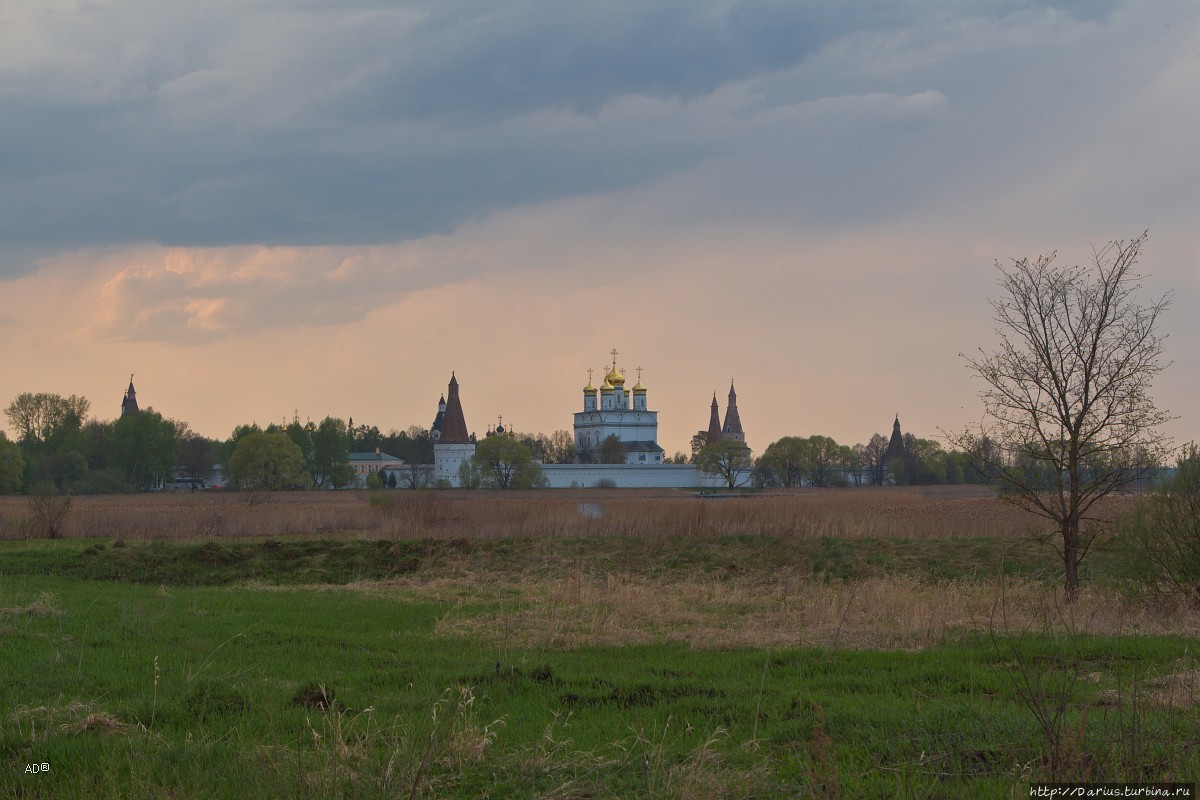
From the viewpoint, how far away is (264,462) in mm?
81500

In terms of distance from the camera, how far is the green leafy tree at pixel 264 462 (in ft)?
266

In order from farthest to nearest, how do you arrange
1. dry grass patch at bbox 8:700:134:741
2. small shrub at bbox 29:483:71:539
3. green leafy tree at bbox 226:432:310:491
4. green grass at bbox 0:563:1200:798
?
green leafy tree at bbox 226:432:310:491, small shrub at bbox 29:483:71:539, dry grass patch at bbox 8:700:134:741, green grass at bbox 0:563:1200:798

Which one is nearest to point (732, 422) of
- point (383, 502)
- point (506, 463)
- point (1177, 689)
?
point (506, 463)

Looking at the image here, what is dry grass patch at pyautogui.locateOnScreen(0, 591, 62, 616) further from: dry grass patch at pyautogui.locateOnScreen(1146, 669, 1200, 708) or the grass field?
dry grass patch at pyautogui.locateOnScreen(1146, 669, 1200, 708)

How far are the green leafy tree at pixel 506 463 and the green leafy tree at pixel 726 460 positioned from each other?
1887 centimetres

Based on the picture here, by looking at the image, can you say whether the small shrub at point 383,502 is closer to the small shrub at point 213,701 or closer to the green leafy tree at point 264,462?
the small shrub at point 213,701

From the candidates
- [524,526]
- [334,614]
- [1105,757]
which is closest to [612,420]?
[524,526]

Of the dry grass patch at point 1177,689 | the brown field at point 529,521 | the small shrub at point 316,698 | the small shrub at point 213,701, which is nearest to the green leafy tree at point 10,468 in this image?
the brown field at point 529,521

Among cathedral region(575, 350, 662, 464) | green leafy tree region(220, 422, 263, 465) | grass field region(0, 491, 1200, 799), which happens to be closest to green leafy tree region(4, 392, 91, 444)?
green leafy tree region(220, 422, 263, 465)

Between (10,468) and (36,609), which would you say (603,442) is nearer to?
(10,468)

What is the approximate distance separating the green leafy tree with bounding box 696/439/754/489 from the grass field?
87884mm

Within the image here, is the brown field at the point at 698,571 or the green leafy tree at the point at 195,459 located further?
the green leafy tree at the point at 195,459

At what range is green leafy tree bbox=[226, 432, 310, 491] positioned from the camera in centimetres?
8112

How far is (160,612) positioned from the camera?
524 inches
